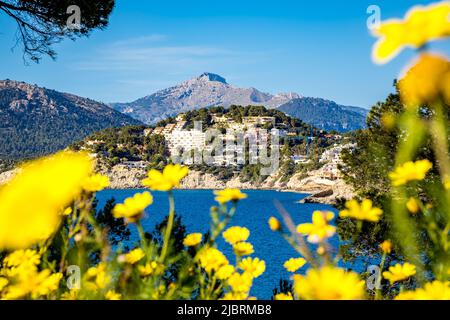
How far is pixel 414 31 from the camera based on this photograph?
30.1 inches

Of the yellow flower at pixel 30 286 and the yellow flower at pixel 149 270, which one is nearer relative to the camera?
the yellow flower at pixel 30 286

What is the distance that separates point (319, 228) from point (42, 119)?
529 feet

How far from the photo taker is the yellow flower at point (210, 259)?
1514 mm

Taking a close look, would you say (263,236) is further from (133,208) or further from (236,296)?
(133,208)

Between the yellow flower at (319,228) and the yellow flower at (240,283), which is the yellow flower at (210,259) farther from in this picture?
the yellow flower at (319,228)

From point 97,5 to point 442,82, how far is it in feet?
18.7

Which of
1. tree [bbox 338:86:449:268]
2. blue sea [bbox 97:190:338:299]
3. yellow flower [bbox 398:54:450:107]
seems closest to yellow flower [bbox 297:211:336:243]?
yellow flower [bbox 398:54:450:107]

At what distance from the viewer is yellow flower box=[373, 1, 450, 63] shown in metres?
0.75

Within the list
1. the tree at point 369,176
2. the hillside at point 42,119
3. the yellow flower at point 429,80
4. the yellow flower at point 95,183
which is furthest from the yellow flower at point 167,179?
the hillside at point 42,119

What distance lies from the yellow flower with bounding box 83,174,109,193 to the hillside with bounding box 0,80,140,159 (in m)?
113

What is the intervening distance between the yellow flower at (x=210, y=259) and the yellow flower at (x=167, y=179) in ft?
0.95

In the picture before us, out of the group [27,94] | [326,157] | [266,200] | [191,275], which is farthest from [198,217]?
[27,94]

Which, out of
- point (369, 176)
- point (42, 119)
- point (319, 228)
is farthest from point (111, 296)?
point (42, 119)

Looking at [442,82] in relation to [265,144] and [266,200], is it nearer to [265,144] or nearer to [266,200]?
[266,200]
